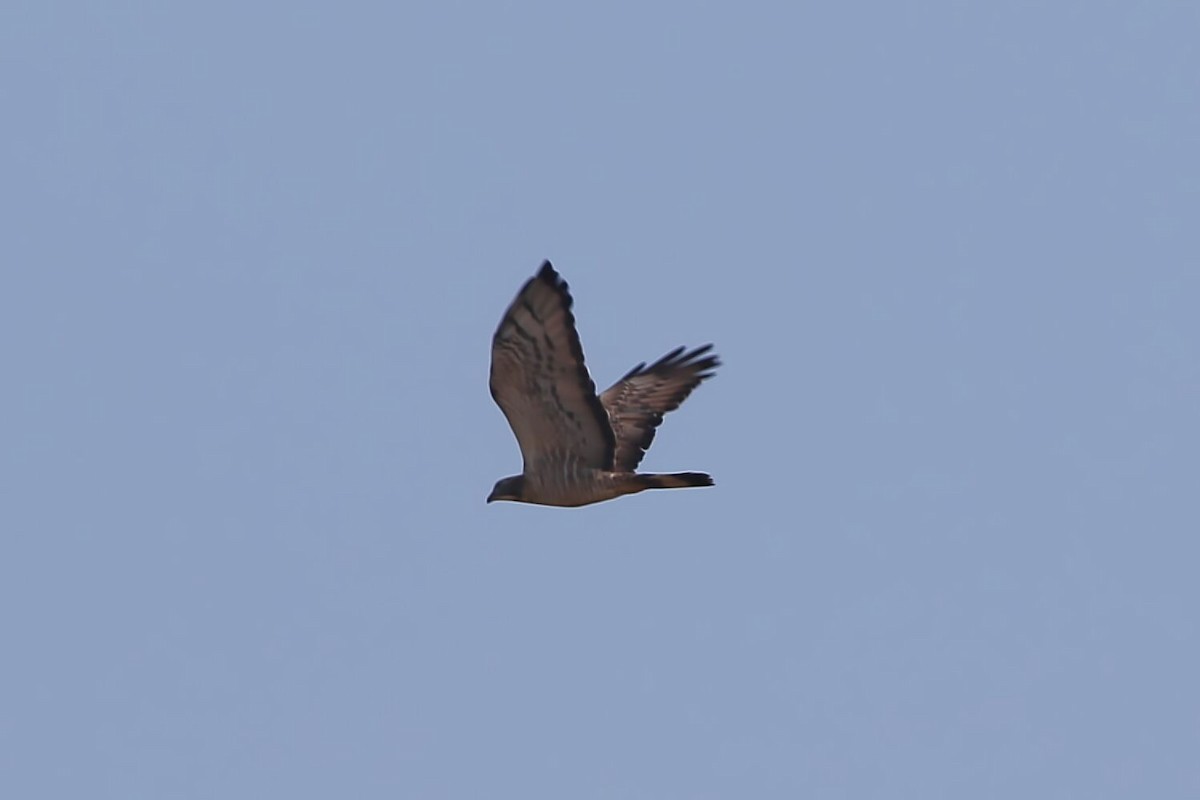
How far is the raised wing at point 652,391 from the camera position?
83.9 feet

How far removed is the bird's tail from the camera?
70.5ft

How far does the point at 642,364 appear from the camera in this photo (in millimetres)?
26750

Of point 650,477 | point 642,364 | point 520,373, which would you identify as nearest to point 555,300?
point 520,373

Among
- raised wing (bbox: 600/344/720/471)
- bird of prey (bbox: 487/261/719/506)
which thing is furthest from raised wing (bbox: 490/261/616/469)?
raised wing (bbox: 600/344/720/471)

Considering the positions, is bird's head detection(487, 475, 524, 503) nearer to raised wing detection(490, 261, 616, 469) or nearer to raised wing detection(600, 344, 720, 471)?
raised wing detection(490, 261, 616, 469)

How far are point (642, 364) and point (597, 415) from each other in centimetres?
539

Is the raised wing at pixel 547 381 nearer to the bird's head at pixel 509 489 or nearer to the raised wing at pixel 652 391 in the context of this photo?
the bird's head at pixel 509 489

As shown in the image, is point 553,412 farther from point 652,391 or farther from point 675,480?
point 652,391

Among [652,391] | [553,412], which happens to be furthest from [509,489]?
[652,391]

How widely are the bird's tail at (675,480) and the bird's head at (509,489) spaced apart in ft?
4.12

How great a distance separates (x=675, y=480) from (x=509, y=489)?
181cm

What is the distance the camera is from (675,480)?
2170 centimetres

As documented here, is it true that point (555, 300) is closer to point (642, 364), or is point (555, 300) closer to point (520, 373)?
point (520, 373)

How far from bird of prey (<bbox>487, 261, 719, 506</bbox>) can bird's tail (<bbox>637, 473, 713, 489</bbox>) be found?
0.01 m
